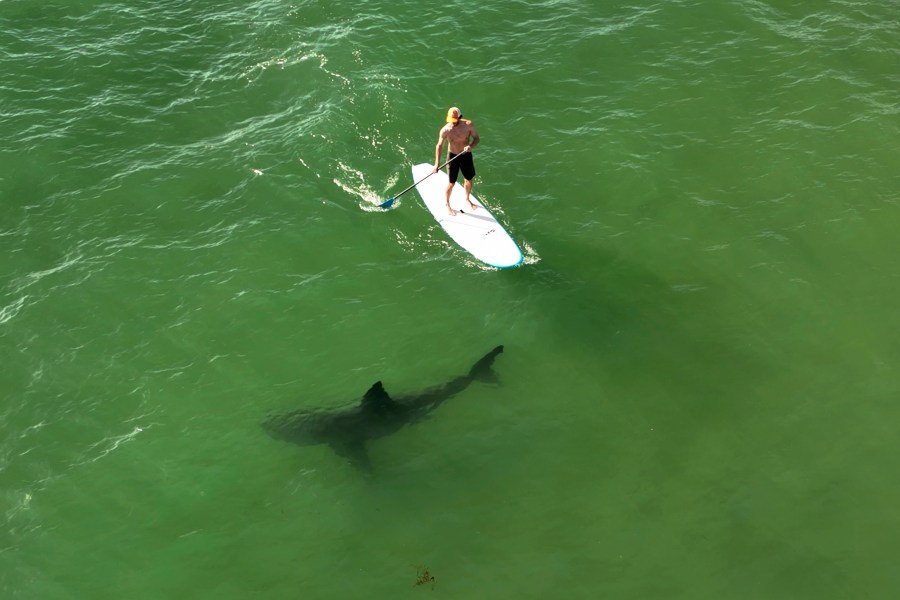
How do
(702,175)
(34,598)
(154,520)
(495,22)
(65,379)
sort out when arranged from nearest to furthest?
1. (34,598)
2. (154,520)
3. (65,379)
4. (702,175)
5. (495,22)

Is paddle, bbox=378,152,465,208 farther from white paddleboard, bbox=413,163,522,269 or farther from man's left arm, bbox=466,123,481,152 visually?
white paddleboard, bbox=413,163,522,269

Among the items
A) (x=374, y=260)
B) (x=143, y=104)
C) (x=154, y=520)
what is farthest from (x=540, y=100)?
(x=154, y=520)

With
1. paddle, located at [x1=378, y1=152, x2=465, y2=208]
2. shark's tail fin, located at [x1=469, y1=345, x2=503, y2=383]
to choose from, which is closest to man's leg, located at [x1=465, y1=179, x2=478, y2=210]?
paddle, located at [x1=378, y1=152, x2=465, y2=208]

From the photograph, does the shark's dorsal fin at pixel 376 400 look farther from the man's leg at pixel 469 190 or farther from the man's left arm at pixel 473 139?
the man's left arm at pixel 473 139

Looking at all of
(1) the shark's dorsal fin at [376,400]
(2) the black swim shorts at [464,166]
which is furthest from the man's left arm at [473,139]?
(1) the shark's dorsal fin at [376,400]

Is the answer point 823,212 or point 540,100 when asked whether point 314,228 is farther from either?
point 823,212

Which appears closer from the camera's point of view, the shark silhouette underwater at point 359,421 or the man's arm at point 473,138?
the shark silhouette underwater at point 359,421

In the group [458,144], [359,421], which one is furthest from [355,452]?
[458,144]
